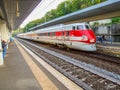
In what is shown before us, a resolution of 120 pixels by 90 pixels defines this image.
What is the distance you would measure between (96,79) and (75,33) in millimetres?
10358

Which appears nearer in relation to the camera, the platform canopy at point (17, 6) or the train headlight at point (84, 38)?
the train headlight at point (84, 38)

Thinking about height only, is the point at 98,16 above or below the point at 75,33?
above

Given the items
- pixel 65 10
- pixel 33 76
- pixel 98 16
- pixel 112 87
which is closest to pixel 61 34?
pixel 98 16

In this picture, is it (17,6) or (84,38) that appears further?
(84,38)

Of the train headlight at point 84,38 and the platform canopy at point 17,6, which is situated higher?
the platform canopy at point 17,6

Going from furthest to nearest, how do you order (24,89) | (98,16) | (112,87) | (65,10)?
1. (65,10)
2. (98,16)
3. (112,87)
4. (24,89)

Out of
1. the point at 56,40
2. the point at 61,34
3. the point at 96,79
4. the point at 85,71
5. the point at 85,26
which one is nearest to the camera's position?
the point at 96,79

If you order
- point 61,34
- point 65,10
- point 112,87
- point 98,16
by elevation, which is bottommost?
point 112,87

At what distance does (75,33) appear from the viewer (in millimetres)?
18578

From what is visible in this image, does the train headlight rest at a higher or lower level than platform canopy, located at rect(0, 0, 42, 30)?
lower

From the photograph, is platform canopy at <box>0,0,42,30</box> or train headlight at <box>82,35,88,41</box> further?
platform canopy at <box>0,0,42,30</box>

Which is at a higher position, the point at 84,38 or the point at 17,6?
the point at 17,6

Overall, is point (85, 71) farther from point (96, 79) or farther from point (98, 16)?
point (98, 16)

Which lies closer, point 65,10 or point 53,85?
point 53,85
